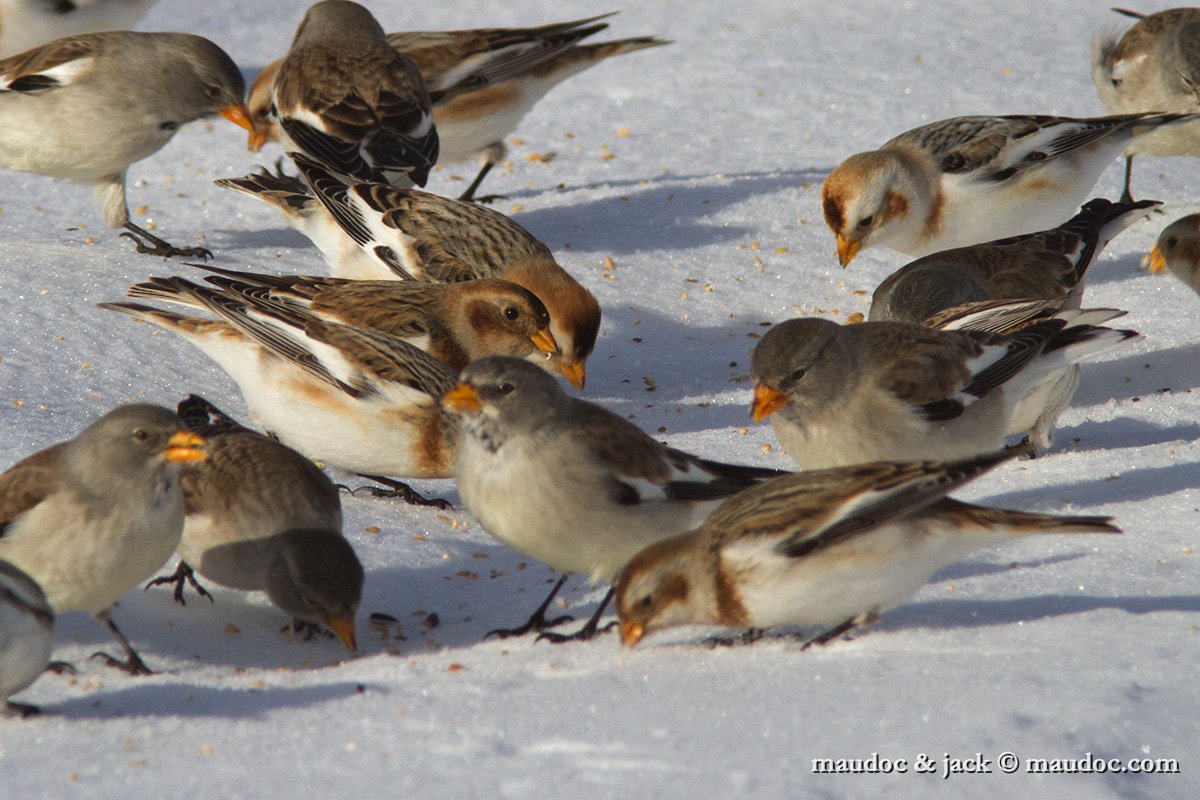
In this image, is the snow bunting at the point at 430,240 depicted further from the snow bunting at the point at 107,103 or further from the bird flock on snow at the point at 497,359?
the snow bunting at the point at 107,103

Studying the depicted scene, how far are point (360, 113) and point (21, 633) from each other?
3.96 m

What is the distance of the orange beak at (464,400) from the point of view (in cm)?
380

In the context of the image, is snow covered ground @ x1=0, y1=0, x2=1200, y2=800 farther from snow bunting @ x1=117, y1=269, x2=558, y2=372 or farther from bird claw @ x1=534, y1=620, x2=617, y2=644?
snow bunting @ x1=117, y1=269, x2=558, y2=372

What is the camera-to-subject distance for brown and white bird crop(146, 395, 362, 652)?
3678 millimetres

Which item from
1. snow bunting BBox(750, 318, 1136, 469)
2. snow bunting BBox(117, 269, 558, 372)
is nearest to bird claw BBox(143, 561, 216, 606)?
snow bunting BBox(117, 269, 558, 372)

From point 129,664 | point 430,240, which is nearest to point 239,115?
point 430,240

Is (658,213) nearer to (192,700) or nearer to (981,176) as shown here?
(981,176)

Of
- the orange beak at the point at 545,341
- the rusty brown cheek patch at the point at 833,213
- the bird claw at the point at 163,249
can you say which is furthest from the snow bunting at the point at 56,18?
the rusty brown cheek patch at the point at 833,213

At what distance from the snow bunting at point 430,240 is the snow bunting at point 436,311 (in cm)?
33

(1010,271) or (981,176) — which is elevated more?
(981,176)

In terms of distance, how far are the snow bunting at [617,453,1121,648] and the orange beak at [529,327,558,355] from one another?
196 centimetres

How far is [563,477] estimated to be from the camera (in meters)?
3.67

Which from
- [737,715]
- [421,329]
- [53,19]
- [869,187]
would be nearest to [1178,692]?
[737,715]

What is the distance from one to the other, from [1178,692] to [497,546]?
2.14m
